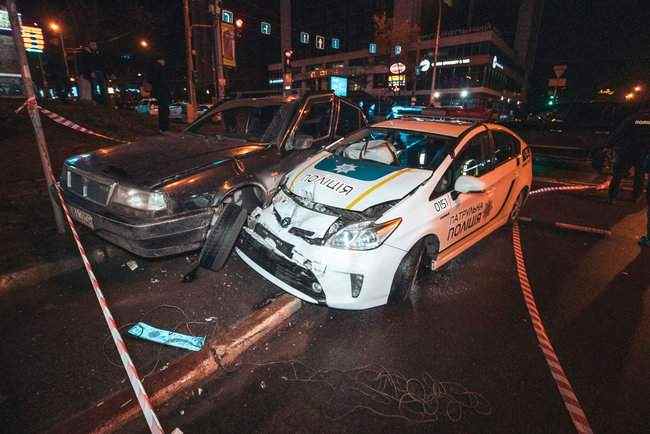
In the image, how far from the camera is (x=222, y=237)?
11.0 ft

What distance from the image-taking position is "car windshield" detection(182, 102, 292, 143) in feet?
14.4

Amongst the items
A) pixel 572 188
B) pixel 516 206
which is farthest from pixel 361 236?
pixel 572 188

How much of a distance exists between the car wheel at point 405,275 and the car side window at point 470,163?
70 cm

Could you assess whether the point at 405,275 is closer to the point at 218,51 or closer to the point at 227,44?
the point at 218,51

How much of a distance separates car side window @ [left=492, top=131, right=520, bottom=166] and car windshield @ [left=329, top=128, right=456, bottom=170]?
711 millimetres

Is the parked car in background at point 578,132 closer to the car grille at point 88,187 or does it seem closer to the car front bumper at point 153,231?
the car front bumper at point 153,231

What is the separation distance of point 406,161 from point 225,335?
9.95 ft

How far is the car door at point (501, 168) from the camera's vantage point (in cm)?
421

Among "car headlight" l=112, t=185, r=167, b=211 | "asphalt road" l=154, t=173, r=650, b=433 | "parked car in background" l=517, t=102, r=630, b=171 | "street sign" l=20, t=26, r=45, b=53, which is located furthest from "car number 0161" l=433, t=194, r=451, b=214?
"street sign" l=20, t=26, r=45, b=53

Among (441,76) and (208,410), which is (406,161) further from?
(441,76)

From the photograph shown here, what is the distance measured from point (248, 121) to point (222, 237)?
6.70 ft

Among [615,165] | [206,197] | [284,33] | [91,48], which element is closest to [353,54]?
[284,33]

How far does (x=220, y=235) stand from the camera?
3.37 meters

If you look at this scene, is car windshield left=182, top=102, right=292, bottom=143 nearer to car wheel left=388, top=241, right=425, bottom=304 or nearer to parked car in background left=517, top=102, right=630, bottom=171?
car wheel left=388, top=241, right=425, bottom=304
